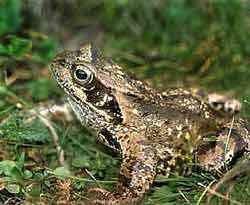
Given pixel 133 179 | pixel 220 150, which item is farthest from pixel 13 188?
pixel 220 150

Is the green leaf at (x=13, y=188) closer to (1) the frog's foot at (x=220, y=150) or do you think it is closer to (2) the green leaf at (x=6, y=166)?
(2) the green leaf at (x=6, y=166)

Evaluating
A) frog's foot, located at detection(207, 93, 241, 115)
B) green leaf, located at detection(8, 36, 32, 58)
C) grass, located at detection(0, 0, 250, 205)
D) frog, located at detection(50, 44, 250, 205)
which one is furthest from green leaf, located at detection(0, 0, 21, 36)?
frog's foot, located at detection(207, 93, 241, 115)

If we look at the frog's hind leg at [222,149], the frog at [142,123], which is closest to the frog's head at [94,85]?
the frog at [142,123]

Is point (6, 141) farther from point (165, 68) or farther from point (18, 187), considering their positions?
point (165, 68)

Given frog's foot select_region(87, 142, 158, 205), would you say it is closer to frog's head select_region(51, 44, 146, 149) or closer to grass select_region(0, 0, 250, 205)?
grass select_region(0, 0, 250, 205)

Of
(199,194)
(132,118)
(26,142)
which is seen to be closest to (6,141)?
(26,142)

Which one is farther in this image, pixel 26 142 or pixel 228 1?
pixel 228 1
